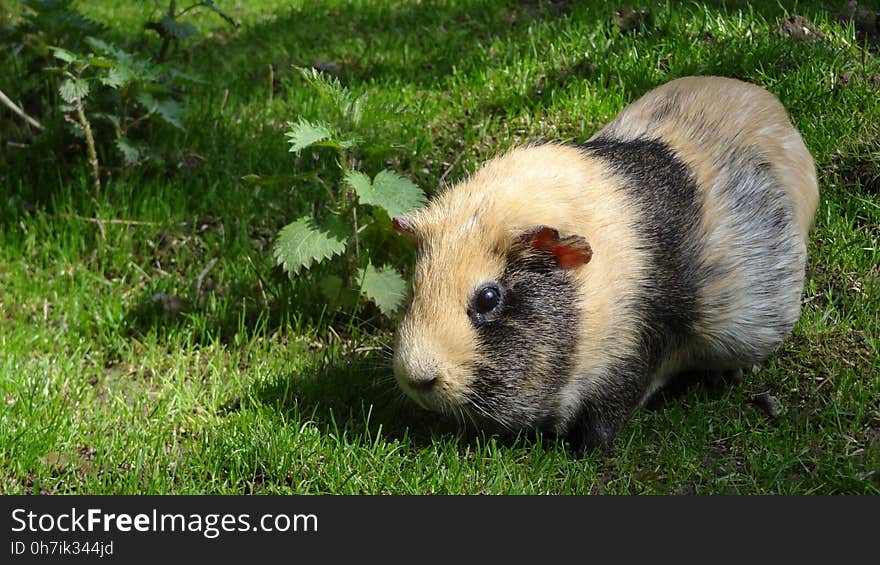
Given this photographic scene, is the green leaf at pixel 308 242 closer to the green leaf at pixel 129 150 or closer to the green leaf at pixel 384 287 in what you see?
the green leaf at pixel 384 287

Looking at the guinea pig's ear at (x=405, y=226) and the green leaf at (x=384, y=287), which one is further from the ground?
the guinea pig's ear at (x=405, y=226)

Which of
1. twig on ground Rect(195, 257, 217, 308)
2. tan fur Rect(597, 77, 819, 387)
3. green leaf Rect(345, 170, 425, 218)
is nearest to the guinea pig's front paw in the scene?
tan fur Rect(597, 77, 819, 387)

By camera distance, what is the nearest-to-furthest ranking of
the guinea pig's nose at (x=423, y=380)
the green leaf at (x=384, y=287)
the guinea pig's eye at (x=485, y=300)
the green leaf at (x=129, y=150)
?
1. the guinea pig's nose at (x=423, y=380)
2. the guinea pig's eye at (x=485, y=300)
3. the green leaf at (x=384, y=287)
4. the green leaf at (x=129, y=150)

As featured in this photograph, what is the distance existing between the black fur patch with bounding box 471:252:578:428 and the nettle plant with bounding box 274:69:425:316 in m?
0.87

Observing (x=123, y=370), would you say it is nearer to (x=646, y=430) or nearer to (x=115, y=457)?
(x=115, y=457)

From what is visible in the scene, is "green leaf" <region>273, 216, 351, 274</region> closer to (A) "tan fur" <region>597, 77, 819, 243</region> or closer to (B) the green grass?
(B) the green grass

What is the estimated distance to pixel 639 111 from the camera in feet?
14.5

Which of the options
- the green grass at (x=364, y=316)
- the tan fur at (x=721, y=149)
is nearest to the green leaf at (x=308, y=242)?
the green grass at (x=364, y=316)

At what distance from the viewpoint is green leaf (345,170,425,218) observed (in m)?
4.27

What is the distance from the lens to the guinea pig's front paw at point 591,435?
387cm

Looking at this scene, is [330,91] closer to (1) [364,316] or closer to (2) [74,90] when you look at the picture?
(1) [364,316]

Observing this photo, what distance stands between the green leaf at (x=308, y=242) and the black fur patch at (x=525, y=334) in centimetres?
109

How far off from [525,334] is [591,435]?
0.59 metres

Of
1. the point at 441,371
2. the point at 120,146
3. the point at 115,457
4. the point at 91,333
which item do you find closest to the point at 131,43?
the point at 120,146
